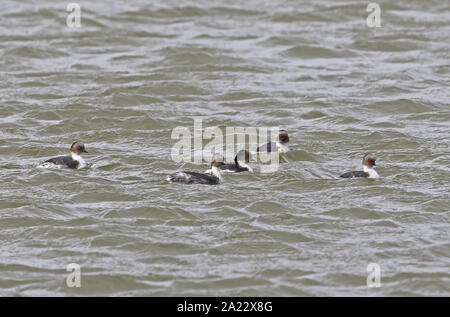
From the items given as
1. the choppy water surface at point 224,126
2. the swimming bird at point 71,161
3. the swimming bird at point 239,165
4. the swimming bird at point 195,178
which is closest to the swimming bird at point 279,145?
the choppy water surface at point 224,126

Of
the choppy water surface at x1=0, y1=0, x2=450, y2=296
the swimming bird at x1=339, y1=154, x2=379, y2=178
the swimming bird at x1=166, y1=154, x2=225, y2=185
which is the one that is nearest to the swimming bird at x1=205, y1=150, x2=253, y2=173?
the choppy water surface at x1=0, y1=0, x2=450, y2=296

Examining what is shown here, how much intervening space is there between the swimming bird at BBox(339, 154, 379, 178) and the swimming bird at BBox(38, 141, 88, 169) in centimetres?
370

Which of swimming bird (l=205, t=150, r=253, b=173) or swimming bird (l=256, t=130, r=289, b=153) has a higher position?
swimming bird (l=256, t=130, r=289, b=153)

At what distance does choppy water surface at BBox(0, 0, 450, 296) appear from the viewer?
10.9 m

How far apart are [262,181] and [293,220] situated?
171 centimetres

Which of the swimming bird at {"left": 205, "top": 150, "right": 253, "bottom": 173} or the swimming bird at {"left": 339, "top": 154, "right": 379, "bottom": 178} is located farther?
the swimming bird at {"left": 205, "top": 150, "right": 253, "bottom": 173}

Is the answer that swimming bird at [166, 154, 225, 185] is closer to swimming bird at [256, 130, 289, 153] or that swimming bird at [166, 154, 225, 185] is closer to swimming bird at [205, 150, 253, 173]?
swimming bird at [205, 150, 253, 173]

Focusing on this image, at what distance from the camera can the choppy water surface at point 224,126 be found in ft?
35.8

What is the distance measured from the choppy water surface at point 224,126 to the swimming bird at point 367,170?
0.92ft

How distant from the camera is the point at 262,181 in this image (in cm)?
1384

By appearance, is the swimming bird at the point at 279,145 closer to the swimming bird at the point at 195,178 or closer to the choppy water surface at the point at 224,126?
the choppy water surface at the point at 224,126

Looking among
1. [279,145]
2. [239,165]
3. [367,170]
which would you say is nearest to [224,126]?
[279,145]

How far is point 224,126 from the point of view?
54.5ft

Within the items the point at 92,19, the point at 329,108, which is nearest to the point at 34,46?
the point at 92,19
